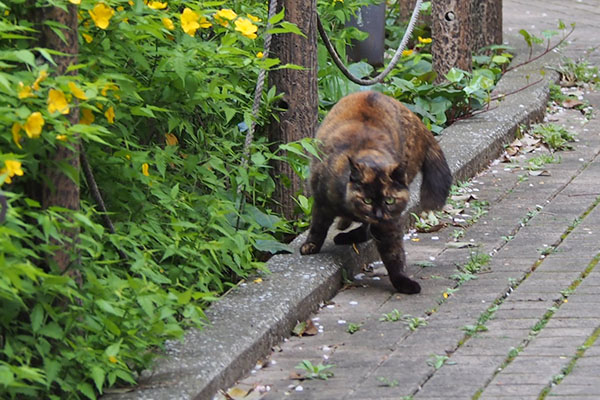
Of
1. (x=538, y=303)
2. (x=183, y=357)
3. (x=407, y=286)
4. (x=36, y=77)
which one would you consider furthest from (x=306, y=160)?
(x=36, y=77)

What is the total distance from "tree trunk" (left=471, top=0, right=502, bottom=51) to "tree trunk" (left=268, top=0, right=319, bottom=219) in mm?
3382

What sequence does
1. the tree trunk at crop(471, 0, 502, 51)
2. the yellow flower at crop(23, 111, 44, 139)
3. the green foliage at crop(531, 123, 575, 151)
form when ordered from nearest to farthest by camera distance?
the yellow flower at crop(23, 111, 44, 139)
the green foliage at crop(531, 123, 575, 151)
the tree trunk at crop(471, 0, 502, 51)

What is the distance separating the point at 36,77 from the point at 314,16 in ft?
7.94

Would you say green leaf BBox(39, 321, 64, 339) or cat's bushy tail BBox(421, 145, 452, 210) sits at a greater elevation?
green leaf BBox(39, 321, 64, 339)

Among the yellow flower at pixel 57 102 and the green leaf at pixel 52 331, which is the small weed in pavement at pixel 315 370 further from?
→ the yellow flower at pixel 57 102

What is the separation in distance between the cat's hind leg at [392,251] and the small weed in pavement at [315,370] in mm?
916

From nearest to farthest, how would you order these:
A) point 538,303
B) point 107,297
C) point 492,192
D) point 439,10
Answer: point 107,297 → point 538,303 → point 492,192 → point 439,10

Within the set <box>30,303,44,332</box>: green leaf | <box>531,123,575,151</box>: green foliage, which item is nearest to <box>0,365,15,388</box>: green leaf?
<box>30,303,44,332</box>: green leaf

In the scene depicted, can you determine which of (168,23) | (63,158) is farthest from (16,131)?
(168,23)

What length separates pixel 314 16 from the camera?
5.41m

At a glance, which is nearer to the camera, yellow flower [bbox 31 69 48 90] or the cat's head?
yellow flower [bbox 31 69 48 90]

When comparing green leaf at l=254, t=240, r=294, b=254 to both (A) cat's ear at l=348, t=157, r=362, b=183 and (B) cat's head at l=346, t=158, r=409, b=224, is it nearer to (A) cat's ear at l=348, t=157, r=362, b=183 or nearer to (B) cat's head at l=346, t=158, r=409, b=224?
(B) cat's head at l=346, t=158, r=409, b=224

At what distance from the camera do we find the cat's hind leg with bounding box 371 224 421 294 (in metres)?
4.88

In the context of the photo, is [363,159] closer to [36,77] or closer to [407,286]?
[407,286]
